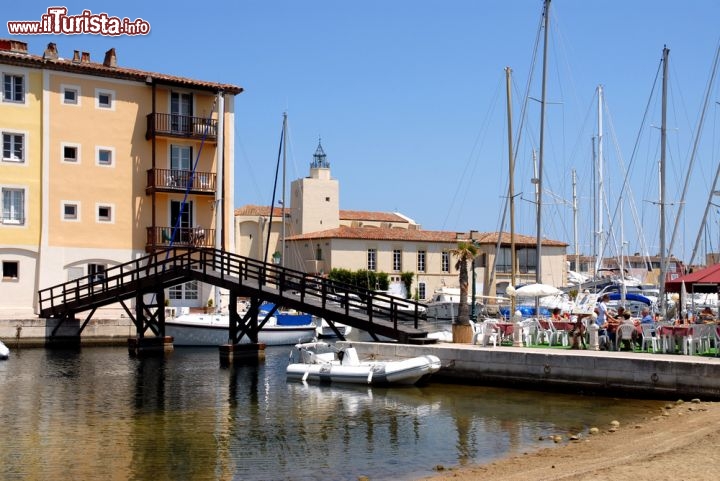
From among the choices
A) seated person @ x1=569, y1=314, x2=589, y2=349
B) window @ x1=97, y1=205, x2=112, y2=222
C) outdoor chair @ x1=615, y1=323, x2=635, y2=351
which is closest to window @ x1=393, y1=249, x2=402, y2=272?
window @ x1=97, y1=205, x2=112, y2=222

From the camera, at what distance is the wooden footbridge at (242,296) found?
28.8 m

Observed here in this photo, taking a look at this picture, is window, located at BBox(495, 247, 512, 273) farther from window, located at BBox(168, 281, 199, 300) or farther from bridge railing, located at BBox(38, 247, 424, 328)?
bridge railing, located at BBox(38, 247, 424, 328)

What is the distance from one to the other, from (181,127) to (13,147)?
8321 mm

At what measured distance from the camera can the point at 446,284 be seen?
71.6 m

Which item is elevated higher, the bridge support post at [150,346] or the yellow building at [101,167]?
the yellow building at [101,167]

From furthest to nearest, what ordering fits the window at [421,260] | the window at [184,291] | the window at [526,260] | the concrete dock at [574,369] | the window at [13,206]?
the window at [526,260] < the window at [421,260] < the window at [184,291] < the window at [13,206] < the concrete dock at [574,369]

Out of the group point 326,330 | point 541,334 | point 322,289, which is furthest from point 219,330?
point 541,334

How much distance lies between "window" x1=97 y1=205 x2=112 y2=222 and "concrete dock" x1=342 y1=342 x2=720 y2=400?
69.8 feet

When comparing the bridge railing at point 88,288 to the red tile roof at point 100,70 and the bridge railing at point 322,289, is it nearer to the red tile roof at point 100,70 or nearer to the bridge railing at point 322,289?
the bridge railing at point 322,289

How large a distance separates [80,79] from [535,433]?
33.5 meters

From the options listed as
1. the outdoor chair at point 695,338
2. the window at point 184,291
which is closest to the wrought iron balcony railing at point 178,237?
the window at point 184,291

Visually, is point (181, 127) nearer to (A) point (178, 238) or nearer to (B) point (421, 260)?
(A) point (178, 238)

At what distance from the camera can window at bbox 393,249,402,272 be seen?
70.2 metres

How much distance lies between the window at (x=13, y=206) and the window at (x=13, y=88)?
440cm
